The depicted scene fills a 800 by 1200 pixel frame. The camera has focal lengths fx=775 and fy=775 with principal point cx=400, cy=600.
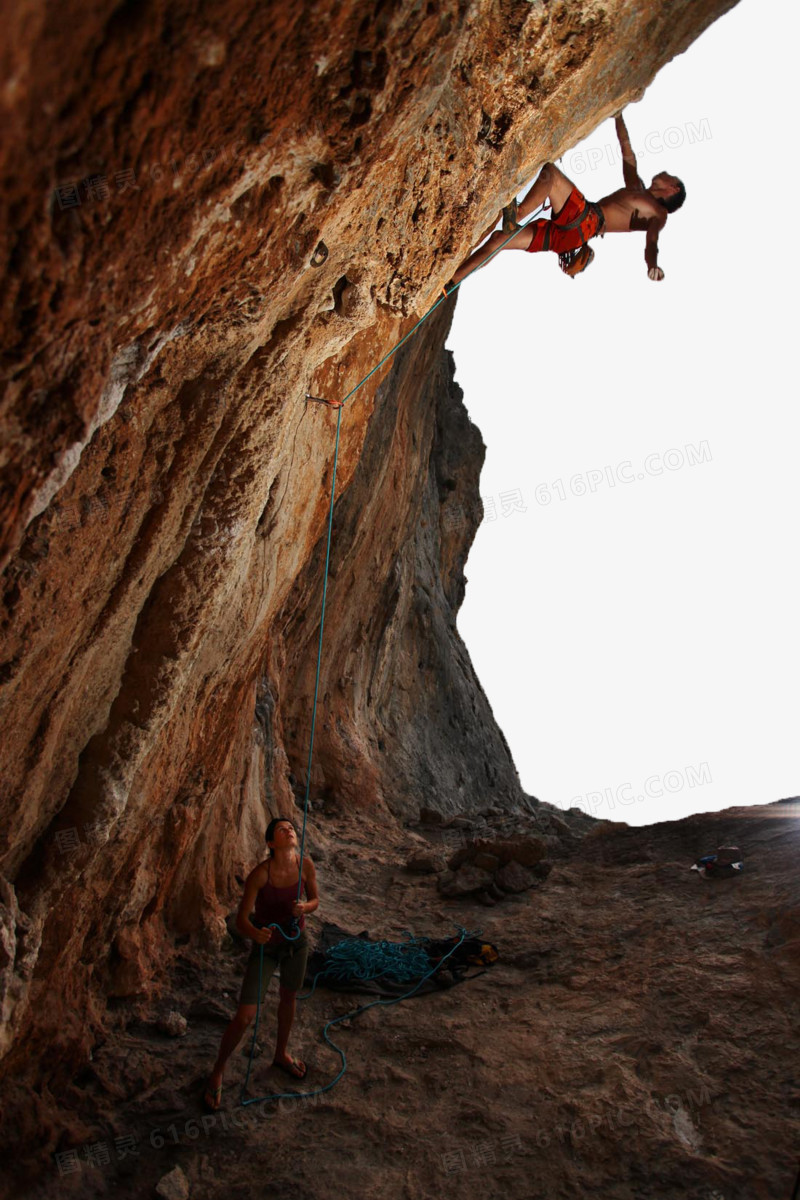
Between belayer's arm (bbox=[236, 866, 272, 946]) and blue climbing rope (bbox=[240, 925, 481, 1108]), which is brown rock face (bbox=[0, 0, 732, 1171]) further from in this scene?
blue climbing rope (bbox=[240, 925, 481, 1108])

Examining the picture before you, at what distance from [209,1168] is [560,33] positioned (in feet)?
18.2

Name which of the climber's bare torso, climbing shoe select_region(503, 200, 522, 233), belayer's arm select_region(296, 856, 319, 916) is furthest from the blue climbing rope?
the climber's bare torso

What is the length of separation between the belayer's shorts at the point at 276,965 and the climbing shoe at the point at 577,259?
4.94 m

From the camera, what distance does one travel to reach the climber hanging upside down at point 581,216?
509 cm

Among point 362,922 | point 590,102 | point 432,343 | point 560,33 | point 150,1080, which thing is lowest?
point 150,1080

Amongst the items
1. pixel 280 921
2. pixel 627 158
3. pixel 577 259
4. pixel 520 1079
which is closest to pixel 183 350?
pixel 280 921

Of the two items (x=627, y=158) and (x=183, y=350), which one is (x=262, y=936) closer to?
(x=183, y=350)

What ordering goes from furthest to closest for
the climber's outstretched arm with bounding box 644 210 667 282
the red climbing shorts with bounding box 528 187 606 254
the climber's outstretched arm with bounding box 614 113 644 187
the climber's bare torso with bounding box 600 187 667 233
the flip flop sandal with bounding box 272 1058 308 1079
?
1. the climber's outstretched arm with bounding box 644 210 667 282
2. the climber's bare torso with bounding box 600 187 667 233
3. the climber's outstretched arm with bounding box 614 113 644 187
4. the red climbing shorts with bounding box 528 187 606 254
5. the flip flop sandal with bounding box 272 1058 308 1079

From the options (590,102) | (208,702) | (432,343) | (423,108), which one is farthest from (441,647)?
(423,108)

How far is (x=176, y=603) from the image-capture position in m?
4.03

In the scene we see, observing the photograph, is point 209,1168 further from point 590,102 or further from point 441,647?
point 441,647

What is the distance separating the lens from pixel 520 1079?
405 centimetres

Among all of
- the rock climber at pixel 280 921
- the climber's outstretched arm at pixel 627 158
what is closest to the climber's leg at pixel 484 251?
the climber's outstretched arm at pixel 627 158

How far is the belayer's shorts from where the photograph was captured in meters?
3.93
